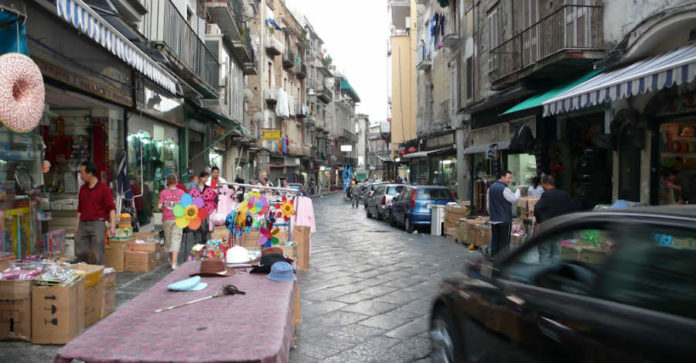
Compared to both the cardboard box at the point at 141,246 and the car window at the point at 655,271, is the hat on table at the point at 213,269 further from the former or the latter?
the cardboard box at the point at 141,246

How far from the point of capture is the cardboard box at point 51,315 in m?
4.70

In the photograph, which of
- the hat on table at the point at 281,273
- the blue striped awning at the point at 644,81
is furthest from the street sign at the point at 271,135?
the hat on table at the point at 281,273

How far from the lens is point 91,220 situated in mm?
6504

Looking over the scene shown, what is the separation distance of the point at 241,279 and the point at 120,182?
Answer: 7311 mm

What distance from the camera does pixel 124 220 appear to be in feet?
28.9

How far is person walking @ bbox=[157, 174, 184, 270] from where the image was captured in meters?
8.45

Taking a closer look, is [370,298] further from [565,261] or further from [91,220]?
[565,261]

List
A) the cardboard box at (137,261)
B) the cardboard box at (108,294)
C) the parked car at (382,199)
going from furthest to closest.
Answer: the parked car at (382,199), the cardboard box at (137,261), the cardboard box at (108,294)

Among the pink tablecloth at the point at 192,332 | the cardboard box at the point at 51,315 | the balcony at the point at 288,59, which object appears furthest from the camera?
the balcony at the point at 288,59

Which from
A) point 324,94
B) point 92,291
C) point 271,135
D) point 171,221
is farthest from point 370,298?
point 324,94

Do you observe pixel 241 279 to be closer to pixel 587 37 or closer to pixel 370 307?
pixel 370 307

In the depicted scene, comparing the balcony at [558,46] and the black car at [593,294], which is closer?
the black car at [593,294]

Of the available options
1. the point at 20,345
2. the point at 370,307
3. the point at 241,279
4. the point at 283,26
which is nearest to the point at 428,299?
the point at 370,307

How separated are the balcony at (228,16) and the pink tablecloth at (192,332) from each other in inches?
702
